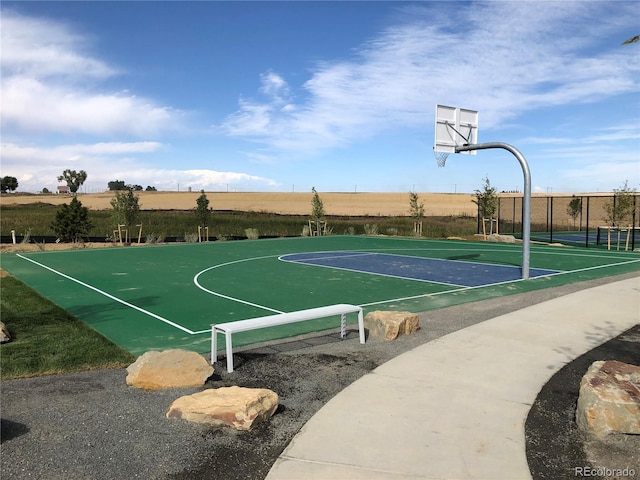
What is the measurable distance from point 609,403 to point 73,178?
460 ft

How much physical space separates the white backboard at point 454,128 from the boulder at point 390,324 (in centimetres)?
861

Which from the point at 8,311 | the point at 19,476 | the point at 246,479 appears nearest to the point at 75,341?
the point at 8,311

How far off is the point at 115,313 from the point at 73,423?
6637mm

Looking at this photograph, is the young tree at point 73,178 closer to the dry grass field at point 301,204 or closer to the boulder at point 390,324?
the dry grass field at point 301,204

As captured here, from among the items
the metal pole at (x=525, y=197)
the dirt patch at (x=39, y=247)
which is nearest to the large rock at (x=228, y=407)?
the metal pole at (x=525, y=197)

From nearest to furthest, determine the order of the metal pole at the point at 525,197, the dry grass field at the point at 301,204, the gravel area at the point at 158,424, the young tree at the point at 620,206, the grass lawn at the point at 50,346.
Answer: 1. the gravel area at the point at 158,424
2. the grass lawn at the point at 50,346
3. the metal pole at the point at 525,197
4. the young tree at the point at 620,206
5. the dry grass field at the point at 301,204

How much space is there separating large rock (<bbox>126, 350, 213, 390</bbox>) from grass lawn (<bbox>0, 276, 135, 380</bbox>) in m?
1.17

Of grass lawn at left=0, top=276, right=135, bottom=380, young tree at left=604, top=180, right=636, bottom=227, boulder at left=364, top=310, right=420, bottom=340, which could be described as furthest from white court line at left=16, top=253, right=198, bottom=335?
young tree at left=604, top=180, right=636, bottom=227

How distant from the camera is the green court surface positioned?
34.3ft

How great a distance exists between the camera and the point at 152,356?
6414 mm

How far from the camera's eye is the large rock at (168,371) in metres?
6.16

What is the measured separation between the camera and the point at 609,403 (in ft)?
15.9

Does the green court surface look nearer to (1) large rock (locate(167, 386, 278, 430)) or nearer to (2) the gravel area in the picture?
(2) the gravel area

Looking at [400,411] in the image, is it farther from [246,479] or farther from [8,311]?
[8,311]
